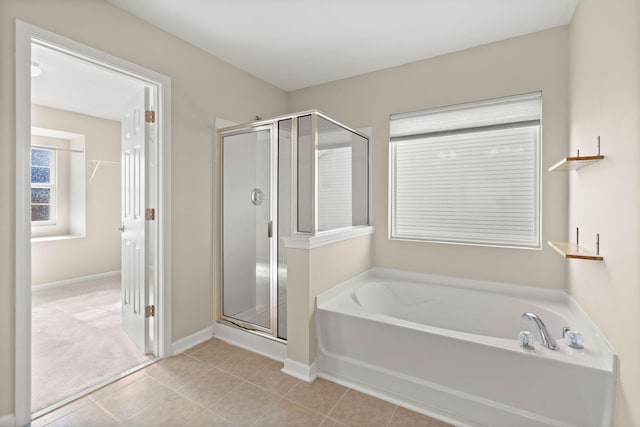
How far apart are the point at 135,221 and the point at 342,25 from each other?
7.48 ft

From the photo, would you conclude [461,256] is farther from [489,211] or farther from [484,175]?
[484,175]

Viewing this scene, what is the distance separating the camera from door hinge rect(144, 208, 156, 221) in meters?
2.31

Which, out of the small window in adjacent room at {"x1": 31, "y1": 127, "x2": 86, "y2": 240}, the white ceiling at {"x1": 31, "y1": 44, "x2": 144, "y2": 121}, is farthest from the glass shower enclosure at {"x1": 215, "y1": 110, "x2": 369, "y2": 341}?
the small window in adjacent room at {"x1": 31, "y1": 127, "x2": 86, "y2": 240}

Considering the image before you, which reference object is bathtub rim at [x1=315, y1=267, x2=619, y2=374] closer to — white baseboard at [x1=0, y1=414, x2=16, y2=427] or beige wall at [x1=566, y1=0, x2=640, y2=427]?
beige wall at [x1=566, y1=0, x2=640, y2=427]

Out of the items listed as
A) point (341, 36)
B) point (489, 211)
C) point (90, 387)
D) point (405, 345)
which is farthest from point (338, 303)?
point (341, 36)

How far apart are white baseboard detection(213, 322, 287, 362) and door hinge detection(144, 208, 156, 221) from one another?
1.10m

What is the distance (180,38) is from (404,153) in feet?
7.19

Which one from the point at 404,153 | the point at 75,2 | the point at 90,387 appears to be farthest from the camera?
the point at 404,153

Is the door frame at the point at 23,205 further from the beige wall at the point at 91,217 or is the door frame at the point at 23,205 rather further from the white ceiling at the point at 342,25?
the beige wall at the point at 91,217

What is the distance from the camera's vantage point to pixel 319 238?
85.7 inches

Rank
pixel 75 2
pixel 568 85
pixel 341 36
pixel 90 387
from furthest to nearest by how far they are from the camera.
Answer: pixel 341 36
pixel 568 85
pixel 90 387
pixel 75 2

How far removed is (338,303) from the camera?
2217 millimetres

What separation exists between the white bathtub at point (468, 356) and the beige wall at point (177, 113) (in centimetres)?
118

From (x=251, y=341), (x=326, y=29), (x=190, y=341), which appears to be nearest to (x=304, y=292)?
(x=251, y=341)
